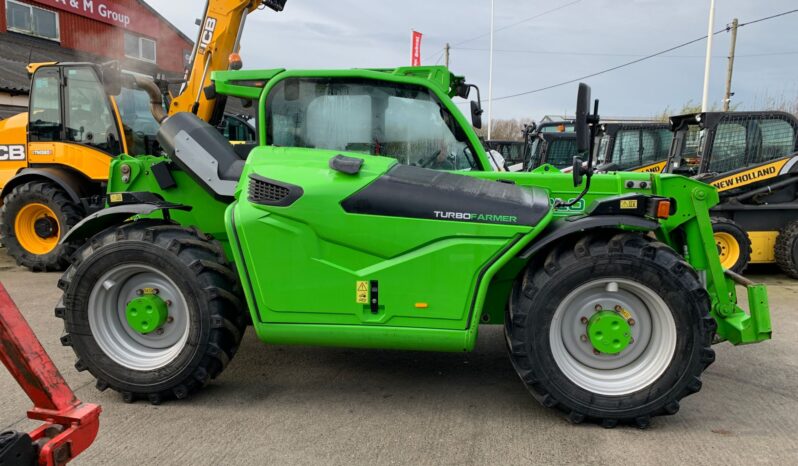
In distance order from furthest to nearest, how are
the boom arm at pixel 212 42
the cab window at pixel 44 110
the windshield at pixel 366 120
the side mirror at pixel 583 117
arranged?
1. the cab window at pixel 44 110
2. the boom arm at pixel 212 42
3. the windshield at pixel 366 120
4. the side mirror at pixel 583 117

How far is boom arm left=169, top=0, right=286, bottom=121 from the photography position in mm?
7049

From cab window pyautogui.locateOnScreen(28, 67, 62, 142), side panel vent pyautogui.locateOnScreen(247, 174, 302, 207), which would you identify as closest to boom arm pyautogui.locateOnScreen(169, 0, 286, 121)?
cab window pyautogui.locateOnScreen(28, 67, 62, 142)

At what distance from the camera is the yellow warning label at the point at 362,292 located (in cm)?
332

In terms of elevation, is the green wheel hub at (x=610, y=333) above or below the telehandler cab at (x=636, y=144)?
below

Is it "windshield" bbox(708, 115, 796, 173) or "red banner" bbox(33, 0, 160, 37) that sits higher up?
"red banner" bbox(33, 0, 160, 37)

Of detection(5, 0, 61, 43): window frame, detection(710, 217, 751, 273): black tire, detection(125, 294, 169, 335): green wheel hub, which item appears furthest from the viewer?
detection(5, 0, 61, 43): window frame

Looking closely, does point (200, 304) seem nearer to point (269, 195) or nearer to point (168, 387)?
point (168, 387)

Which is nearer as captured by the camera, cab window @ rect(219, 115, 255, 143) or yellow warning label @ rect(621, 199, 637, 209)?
yellow warning label @ rect(621, 199, 637, 209)

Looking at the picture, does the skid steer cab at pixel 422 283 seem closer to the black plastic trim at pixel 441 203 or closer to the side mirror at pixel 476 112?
the black plastic trim at pixel 441 203

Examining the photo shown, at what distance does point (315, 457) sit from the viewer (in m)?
3.00

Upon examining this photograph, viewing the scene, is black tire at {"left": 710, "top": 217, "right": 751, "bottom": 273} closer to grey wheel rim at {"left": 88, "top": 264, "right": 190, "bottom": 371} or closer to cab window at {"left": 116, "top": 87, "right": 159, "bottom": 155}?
grey wheel rim at {"left": 88, "top": 264, "right": 190, "bottom": 371}

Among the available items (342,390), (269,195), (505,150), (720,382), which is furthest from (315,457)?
(505,150)

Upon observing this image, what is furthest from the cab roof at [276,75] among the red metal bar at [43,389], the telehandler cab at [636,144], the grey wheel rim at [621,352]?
the telehandler cab at [636,144]

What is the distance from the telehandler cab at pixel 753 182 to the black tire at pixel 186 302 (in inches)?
263
